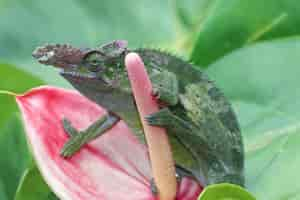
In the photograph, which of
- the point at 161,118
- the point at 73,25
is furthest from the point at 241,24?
the point at 161,118

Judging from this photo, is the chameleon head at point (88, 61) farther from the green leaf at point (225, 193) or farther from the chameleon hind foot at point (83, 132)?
the green leaf at point (225, 193)

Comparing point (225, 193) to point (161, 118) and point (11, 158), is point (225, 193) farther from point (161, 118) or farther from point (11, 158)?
point (11, 158)

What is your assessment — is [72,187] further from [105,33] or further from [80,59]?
[105,33]

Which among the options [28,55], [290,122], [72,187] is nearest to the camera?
[72,187]

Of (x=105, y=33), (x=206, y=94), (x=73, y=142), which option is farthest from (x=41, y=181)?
(x=105, y=33)

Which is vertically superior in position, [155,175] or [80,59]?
[80,59]

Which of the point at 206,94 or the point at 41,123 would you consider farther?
the point at 206,94

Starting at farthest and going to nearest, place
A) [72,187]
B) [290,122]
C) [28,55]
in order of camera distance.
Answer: [28,55] < [290,122] < [72,187]

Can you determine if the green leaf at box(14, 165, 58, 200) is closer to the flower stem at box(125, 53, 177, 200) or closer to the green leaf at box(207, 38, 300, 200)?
the flower stem at box(125, 53, 177, 200)

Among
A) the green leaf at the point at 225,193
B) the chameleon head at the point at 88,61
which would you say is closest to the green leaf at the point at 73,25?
the chameleon head at the point at 88,61
